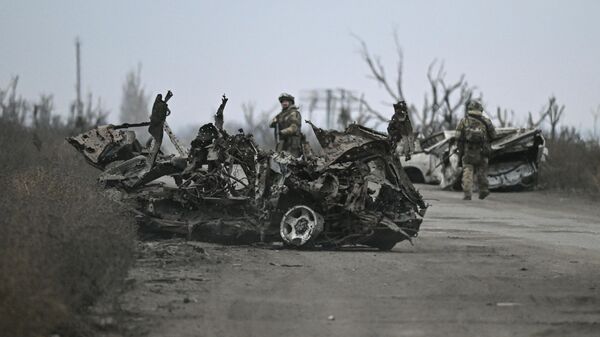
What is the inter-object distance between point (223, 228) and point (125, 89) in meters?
159

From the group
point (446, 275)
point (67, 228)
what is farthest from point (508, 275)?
point (67, 228)

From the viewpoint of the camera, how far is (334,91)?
77.9 m

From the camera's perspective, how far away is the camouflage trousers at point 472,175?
22.5 m

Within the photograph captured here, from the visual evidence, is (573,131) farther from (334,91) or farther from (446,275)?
(334,91)

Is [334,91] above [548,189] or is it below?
above

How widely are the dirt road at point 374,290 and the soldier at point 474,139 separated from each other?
7583 mm

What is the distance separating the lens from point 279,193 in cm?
1242

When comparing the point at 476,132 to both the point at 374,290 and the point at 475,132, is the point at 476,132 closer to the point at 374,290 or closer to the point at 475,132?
the point at 475,132

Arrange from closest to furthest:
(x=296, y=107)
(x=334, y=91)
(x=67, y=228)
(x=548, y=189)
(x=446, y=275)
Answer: (x=67, y=228) → (x=446, y=275) → (x=296, y=107) → (x=548, y=189) → (x=334, y=91)

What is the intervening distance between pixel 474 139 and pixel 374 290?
13137 mm

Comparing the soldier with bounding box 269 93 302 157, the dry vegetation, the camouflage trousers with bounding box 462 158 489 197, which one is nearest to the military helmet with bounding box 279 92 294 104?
the soldier with bounding box 269 93 302 157

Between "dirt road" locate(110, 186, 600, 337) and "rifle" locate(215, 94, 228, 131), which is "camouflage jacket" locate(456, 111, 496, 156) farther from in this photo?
"rifle" locate(215, 94, 228, 131)

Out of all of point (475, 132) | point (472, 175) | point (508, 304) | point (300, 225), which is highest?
point (475, 132)

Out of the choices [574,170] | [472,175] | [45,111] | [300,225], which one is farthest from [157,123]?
[45,111]
